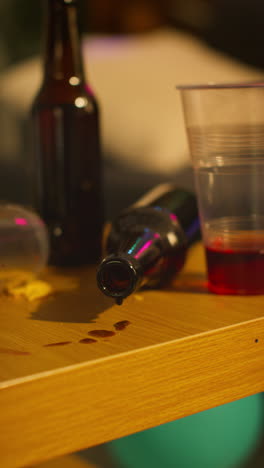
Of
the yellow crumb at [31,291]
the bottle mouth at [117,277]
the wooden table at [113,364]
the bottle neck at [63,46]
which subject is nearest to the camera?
the wooden table at [113,364]

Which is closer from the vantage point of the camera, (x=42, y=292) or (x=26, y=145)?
(x=42, y=292)

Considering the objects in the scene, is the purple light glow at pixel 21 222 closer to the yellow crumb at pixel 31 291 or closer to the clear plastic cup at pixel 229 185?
the yellow crumb at pixel 31 291

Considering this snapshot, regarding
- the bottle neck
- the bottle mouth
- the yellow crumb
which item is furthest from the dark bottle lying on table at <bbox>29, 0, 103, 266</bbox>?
the bottle mouth

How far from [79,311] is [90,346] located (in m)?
0.11

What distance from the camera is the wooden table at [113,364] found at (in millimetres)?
446

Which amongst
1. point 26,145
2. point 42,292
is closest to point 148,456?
point 42,292

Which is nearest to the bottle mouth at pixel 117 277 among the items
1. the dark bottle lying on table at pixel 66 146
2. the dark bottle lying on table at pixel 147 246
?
the dark bottle lying on table at pixel 147 246

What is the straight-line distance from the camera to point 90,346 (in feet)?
1.70

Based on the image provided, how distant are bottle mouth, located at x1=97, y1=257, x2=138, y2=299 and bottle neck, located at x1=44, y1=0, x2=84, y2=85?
0.34m

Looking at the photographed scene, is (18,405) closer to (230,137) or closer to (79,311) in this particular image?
(79,311)

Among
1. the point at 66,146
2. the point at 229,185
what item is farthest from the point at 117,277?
the point at 66,146

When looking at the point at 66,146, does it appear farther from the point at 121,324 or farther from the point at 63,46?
the point at 121,324

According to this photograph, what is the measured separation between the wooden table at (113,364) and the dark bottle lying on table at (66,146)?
0.59 ft

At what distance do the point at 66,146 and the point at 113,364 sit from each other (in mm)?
410
